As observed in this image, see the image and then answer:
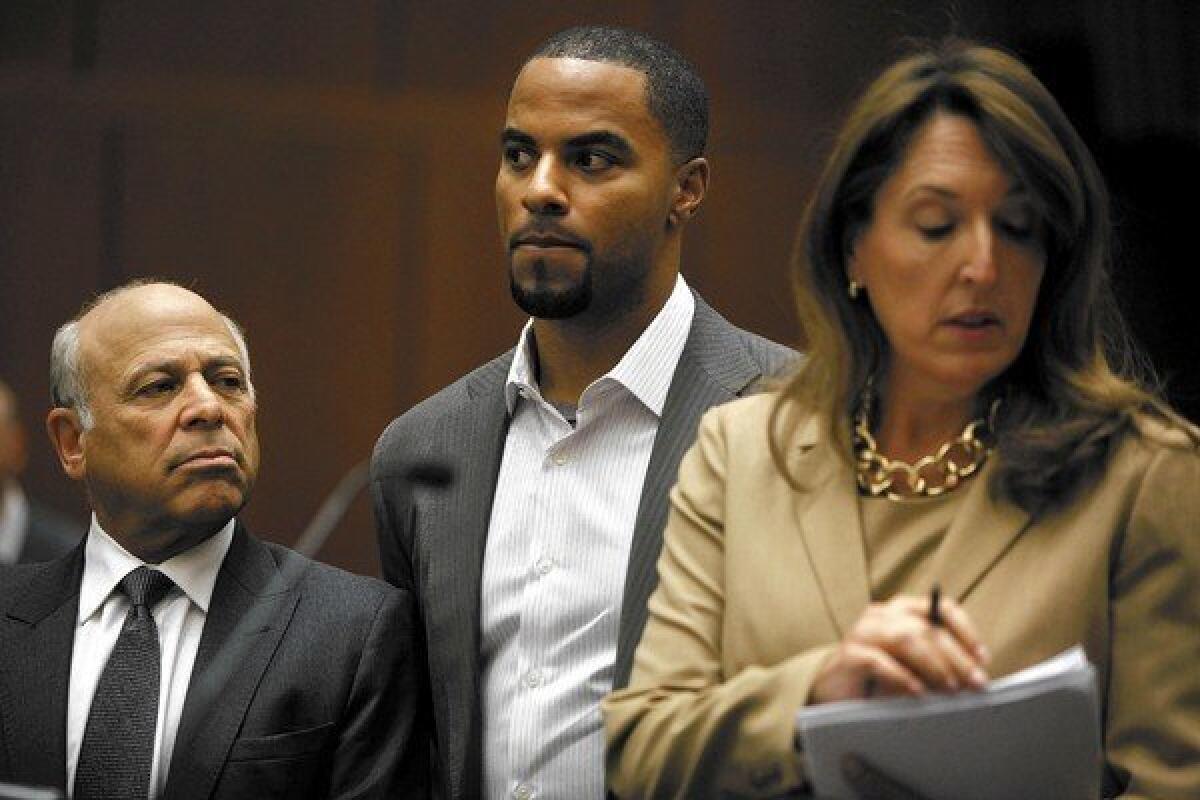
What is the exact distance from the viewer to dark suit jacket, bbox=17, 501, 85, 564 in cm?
491

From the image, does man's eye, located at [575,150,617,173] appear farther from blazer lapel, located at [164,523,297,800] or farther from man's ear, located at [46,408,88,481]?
man's ear, located at [46,408,88,481]

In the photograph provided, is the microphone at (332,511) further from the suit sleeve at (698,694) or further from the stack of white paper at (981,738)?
the stack of white paper at (981,738)

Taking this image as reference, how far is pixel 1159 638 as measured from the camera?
1.90 metres

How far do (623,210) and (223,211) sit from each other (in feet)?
8.92

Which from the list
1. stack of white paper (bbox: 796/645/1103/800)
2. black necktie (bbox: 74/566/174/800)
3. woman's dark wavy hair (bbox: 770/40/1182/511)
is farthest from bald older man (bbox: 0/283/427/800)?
stack of white paper (bbox: 796/645/1103/800)

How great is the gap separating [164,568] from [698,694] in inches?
35.5

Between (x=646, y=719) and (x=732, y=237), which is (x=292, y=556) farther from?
(x=732, y=237)

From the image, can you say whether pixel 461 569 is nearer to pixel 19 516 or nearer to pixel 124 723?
pixel 124 723

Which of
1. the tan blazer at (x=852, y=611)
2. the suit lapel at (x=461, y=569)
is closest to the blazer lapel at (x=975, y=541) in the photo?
the tan blazer at (x=852, y=611)

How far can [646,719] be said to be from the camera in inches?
79.2

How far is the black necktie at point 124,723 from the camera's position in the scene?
96.2 inches

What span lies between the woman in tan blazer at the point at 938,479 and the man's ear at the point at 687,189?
2.36 ft

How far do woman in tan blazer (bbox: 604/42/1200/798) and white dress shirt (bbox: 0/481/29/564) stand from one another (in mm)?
3136

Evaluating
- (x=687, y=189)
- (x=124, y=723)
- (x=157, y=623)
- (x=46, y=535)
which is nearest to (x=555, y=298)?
(x=687, y=189)
